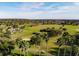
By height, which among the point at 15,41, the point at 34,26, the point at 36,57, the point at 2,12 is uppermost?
the point at 2,12

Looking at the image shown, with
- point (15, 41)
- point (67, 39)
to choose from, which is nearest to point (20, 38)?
point (15, 41)

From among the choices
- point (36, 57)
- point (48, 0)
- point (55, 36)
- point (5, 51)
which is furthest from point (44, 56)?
point (48, 0)

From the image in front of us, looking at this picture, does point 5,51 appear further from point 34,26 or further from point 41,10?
point 41,10

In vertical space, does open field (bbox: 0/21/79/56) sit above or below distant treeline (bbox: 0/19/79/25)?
below

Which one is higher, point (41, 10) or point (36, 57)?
point (41, 10)

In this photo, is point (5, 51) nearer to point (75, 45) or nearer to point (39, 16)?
point (39, 16)

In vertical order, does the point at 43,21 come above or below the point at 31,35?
above

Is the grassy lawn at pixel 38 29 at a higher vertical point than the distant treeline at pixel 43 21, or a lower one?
lower

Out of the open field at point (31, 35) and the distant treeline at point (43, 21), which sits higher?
the distant treeline at point (43, 21)

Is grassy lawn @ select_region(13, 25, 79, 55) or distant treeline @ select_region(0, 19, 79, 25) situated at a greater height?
distant treeline @ select_region(0, 19, 79, 25)
